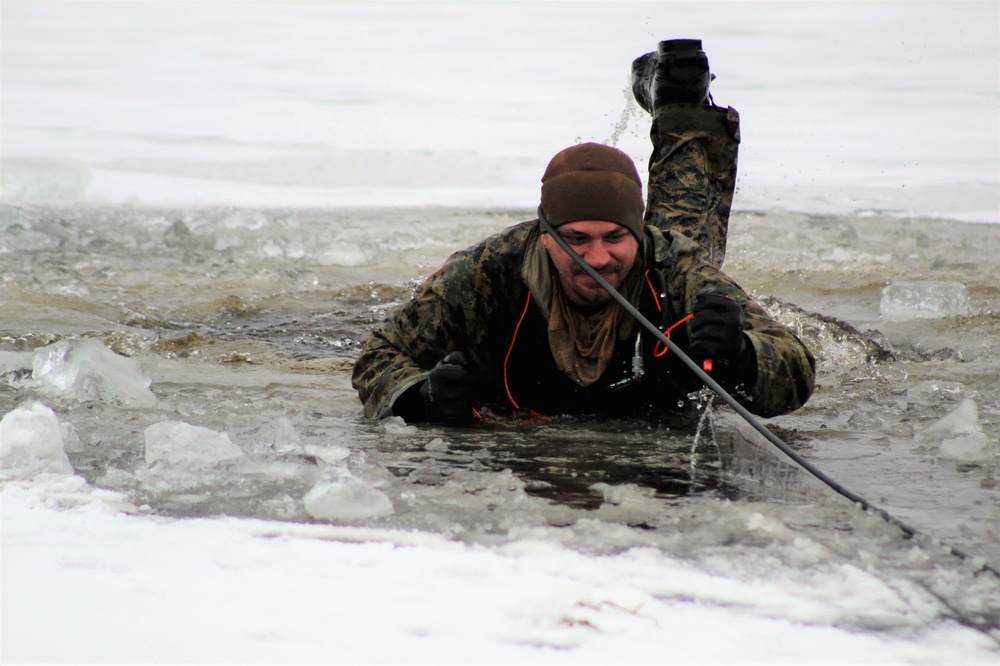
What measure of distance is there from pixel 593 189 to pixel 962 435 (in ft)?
4.15

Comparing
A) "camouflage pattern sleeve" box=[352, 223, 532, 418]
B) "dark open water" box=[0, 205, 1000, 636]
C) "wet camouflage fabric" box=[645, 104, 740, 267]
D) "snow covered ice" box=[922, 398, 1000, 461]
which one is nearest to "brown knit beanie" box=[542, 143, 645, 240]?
"camouflage pattern sleeve" box=[352, 223, 532, 418]

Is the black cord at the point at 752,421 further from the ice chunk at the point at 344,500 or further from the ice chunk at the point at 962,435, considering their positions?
the ice chunk at the point at 344,500

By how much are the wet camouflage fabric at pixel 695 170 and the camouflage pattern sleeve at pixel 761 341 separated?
4.31ft

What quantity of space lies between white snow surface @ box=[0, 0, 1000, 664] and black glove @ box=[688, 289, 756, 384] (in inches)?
34.4

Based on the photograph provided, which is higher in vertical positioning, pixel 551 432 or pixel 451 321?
pixel 451 321

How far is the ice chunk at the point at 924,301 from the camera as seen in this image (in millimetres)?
5781

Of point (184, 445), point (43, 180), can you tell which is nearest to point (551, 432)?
point (184, 445)

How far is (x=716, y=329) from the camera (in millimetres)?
2852

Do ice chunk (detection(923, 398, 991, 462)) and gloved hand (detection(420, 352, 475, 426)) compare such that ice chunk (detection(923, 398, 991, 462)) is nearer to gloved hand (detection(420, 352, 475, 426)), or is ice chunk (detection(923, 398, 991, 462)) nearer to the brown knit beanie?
the brown knit beanie

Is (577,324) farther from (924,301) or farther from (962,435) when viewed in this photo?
(924,301)

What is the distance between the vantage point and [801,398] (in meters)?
3.23

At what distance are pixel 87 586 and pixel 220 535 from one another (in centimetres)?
31

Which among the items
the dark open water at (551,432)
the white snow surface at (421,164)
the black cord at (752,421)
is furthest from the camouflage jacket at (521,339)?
the white snow surface at (421,164)

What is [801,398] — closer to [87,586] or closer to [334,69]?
[87,586]
